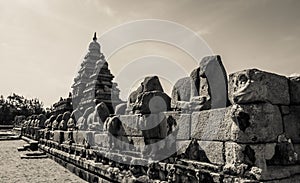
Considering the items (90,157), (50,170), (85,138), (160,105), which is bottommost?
(50,170)

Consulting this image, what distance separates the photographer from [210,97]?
4.03 metres

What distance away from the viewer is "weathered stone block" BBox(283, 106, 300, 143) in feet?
11.7

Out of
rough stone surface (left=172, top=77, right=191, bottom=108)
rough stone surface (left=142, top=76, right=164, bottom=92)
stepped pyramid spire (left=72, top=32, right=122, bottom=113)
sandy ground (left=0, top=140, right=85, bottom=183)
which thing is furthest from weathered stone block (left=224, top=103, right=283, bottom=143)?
stepped pyramid spire (left=72, top=32, right=122, bottom=113)

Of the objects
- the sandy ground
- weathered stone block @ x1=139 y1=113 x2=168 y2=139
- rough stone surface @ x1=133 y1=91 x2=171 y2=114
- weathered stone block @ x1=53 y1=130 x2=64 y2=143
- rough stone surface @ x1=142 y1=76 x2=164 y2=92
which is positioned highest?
rough stone surface @ x1=142 y1=76 x2=164 y2=92

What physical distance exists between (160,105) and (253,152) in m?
2.23

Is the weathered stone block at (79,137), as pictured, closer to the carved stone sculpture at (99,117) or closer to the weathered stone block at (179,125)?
the carved stone sculpture at (99,117)

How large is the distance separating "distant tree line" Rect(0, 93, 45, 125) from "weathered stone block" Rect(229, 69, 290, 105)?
56.7 meters

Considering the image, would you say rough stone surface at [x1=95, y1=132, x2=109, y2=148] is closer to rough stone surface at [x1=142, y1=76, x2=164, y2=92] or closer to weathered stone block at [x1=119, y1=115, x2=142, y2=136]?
weathered stone block at [x1=119, y1=115, x2=142, y2=136]

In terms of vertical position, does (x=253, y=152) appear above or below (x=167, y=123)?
below

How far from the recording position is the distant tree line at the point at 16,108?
57094 millimetres

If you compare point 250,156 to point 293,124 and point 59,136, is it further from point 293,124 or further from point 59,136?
point 59,136

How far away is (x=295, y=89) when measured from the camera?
3672 millimetres

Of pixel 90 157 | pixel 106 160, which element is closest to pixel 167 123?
pixel 106 160

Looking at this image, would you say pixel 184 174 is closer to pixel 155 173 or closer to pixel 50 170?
pixel 155 173
